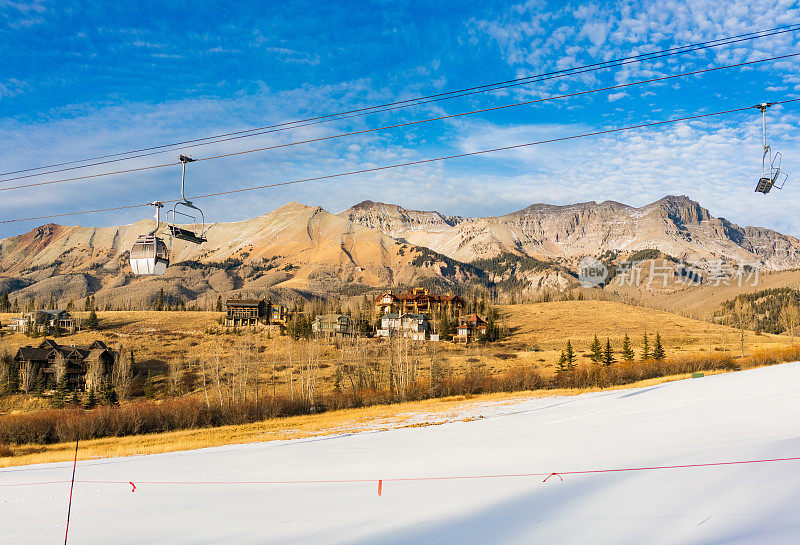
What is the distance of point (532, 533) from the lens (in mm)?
8156

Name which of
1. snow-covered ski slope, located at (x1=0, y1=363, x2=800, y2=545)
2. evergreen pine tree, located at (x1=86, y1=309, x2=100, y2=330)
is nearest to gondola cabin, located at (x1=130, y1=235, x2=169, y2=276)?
snow-covered ski slope, located at (x1=0, y1=363, x2=800, y2=545)

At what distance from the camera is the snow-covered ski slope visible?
8086mm

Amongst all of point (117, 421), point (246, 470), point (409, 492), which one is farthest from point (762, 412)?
point (117, 421)

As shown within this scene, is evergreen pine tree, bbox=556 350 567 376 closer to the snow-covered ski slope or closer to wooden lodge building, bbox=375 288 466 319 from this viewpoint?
the snow-covered ski slope

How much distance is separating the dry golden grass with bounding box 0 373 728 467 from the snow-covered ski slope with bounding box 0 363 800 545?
606 inches

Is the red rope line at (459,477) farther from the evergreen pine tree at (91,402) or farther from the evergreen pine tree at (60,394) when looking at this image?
the evergreen pine tree at (60,394)

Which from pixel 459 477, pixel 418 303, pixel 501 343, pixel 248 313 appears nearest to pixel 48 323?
pixel 248 313

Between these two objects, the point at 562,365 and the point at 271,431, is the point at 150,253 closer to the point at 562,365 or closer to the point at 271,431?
the point at 271,431

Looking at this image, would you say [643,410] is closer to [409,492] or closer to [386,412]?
[409,492]

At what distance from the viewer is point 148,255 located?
624 inches

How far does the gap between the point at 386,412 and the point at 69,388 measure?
166 feet

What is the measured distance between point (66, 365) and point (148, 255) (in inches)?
2785

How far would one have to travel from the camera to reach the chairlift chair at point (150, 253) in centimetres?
1576

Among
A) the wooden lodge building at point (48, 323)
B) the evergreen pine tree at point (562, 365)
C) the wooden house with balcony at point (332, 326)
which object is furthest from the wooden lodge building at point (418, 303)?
the wooden lodge building at point (48, 323)
